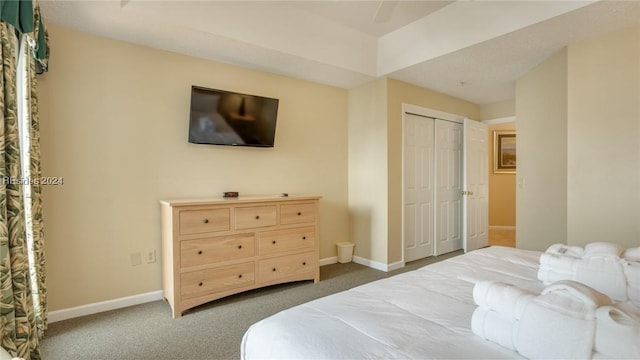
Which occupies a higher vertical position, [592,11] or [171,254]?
[592,11]

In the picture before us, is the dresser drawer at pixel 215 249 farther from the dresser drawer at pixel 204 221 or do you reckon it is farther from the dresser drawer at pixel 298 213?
the dresser drawer at pixel 298 213

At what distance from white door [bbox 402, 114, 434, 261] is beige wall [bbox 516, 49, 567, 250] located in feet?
3.53

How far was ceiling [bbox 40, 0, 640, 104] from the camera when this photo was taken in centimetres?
228

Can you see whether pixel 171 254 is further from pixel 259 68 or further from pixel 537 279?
pixel 537 279

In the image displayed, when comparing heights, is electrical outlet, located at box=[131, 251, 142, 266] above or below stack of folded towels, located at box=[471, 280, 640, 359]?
below

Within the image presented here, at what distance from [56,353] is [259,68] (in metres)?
2.89

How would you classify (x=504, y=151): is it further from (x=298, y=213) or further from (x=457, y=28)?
(x=298, y=213)

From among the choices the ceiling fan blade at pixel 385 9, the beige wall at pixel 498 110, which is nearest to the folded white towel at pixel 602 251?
the ceiling fan blade at pixel 385 9

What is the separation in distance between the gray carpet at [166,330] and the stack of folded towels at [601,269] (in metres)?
1.84

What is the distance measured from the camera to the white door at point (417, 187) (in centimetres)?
399

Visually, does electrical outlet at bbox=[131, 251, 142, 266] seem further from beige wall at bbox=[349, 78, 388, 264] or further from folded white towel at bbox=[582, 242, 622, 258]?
folded white towel at bbox=[582, 242, 622, 258]

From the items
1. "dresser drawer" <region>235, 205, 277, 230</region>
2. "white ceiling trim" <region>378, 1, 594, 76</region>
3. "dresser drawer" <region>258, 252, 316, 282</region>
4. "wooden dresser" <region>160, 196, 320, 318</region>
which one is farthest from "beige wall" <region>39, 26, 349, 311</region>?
"white ceiling trim" <region>378, 1, 594, 76</region>

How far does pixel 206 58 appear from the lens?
3.04m

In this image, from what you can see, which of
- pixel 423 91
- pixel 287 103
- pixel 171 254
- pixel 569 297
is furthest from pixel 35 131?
pixel 423 91
